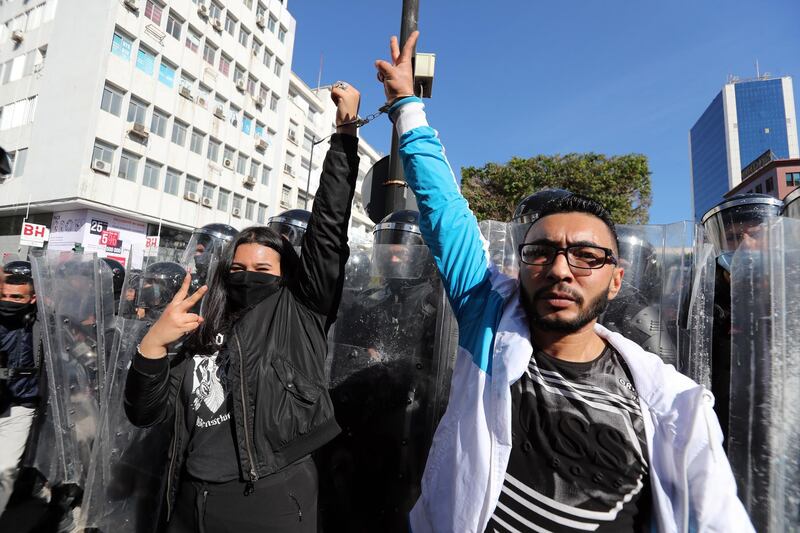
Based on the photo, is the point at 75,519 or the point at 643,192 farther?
the point at 643,192

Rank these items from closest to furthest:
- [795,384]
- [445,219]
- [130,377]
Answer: [795,384]
[445,219]
[130,377]

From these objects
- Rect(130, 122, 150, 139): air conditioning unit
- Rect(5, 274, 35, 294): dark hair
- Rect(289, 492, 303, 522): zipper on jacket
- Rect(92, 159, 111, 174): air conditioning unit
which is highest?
Rect(130, 122, 150, 139): air conditioning unit

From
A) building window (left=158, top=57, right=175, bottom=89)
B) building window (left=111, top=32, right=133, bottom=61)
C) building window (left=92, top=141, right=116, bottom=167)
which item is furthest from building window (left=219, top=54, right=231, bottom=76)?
building window (left=92, top=141, right=116, bottom=167)

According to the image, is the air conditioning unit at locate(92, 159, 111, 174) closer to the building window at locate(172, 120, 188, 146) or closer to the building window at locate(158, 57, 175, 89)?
the building window at locate(172, 120, 188, 146)

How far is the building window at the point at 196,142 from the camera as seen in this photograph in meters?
23.6

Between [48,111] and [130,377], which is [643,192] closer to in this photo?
[130,377]

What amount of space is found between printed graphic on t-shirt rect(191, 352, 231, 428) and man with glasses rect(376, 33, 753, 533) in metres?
0.82

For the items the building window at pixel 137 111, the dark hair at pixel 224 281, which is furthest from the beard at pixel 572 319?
the building window at pixel 137 111

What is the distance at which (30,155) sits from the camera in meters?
20.6

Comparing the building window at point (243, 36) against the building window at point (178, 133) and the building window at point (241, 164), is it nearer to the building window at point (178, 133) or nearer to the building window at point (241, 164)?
the building window at point (241, 164)

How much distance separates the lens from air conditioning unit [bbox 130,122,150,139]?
20072 mm

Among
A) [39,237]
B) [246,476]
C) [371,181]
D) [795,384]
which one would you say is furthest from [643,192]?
[39,237]

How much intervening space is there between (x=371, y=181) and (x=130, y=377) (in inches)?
111

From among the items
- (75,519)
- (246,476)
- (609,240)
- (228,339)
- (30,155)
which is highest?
(30,155)
